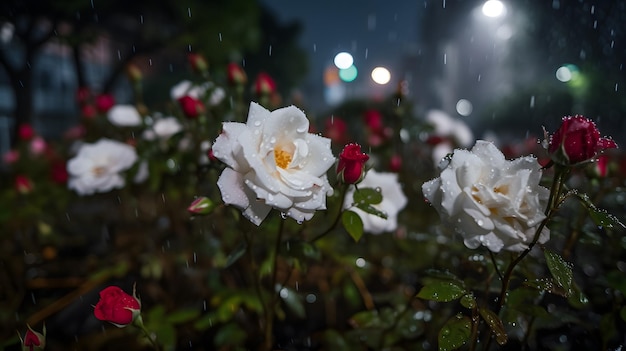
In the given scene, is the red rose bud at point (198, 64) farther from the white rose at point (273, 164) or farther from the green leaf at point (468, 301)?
the green leaf at point (468, 301)

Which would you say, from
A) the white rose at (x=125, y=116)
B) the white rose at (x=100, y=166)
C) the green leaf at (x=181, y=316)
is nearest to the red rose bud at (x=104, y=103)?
the white rose at (x=125, y=116)

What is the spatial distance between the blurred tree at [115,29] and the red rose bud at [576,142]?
498cm

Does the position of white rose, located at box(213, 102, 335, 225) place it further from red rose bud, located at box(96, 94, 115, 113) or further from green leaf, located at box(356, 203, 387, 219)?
red rose bud, located at box(96, 94, 115, 113)

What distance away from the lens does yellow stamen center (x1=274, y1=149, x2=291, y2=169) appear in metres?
0.47

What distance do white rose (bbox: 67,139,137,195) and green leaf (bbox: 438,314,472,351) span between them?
744 millimetres

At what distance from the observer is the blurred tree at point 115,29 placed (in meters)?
4.96

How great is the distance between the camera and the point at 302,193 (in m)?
0.43

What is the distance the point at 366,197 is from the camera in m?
0.57

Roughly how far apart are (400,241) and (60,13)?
5.64 m

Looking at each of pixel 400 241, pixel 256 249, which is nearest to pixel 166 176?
pixel 256 249

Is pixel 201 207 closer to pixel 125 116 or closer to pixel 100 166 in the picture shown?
pixel 100 166

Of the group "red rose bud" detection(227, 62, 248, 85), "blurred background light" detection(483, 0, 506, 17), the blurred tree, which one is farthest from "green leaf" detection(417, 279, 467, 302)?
the blurred tree

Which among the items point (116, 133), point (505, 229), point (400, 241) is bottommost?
point (400, 241)

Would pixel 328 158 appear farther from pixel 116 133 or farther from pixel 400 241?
pixel 116 133
